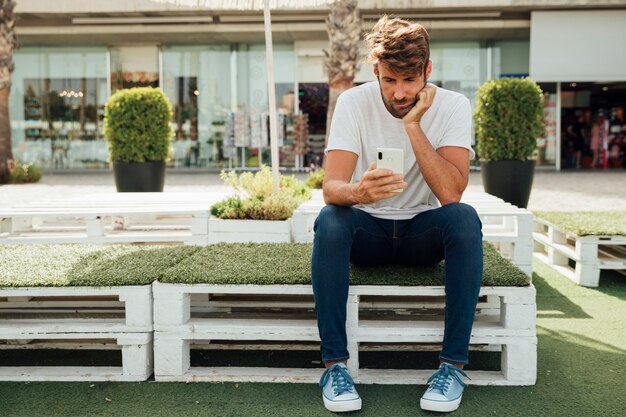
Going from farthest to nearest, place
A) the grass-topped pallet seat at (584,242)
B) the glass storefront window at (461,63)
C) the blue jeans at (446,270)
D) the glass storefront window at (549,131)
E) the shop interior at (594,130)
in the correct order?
1. the shop interior at (594,130)
2. the glass storefront window at (549,131)
3. the glass storefront window at (461,63)
4. the grass-topped pallet seat at (584,242)
5. the blue jeans at (446,270)

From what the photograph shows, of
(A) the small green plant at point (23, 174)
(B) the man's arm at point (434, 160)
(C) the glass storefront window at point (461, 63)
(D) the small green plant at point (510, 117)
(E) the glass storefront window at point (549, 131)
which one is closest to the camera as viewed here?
(B) the man's arm at point (434, 160)

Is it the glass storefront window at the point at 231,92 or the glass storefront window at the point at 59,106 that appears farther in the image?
the glass storefront window at the point at 59,106

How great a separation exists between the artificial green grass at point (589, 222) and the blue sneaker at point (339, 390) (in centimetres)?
260

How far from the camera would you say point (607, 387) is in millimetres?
2531

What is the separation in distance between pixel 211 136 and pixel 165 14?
3.50 meters

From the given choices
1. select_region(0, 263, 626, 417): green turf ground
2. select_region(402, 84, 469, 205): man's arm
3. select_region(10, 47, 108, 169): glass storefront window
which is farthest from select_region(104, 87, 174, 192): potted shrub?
select_region(10, 47, 108, 169): glass storefront window

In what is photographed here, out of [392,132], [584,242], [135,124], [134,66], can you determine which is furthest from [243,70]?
[392,132]

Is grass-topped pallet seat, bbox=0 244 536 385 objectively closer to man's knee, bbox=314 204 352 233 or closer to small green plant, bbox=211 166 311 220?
man's knee, bbox=314 204 352 233

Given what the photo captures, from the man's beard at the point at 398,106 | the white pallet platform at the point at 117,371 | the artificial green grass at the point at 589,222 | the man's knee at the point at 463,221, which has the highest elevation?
the man's beard at the point at 398,106

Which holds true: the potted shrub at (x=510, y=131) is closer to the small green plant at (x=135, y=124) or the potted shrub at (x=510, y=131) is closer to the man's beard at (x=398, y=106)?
the small green plant at (x=135, y=124)

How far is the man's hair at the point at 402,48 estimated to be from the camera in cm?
244

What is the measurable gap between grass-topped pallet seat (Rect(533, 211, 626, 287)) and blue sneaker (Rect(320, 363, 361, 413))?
8.45 ft

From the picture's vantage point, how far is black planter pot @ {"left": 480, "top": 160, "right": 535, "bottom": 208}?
667 centimetres

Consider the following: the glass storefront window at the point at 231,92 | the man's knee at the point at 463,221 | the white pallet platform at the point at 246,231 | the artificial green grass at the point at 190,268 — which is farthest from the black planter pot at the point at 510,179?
the glass storefront window at the point at 231,92
